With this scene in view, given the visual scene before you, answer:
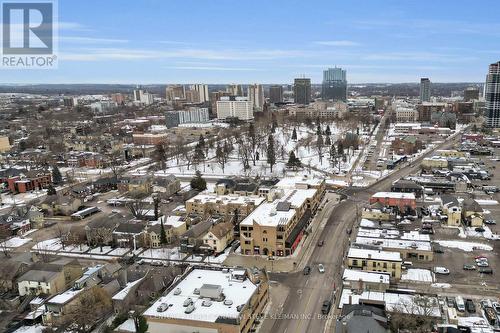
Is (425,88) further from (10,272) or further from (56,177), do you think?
(10,272)

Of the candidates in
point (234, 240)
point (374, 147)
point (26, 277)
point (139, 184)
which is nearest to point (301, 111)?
point (374, 147)

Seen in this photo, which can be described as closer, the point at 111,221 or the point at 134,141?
the point at 111,221

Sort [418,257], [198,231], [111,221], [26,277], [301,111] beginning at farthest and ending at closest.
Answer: [301,111], [111,221], [198,231], [418,257], [26,277]

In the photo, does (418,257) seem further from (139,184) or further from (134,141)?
(134,141)

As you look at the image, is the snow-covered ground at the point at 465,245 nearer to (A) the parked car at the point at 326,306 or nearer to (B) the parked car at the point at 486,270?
(B) the parked car at the point at 486,270

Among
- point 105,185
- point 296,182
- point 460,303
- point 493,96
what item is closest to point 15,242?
point 105,185
